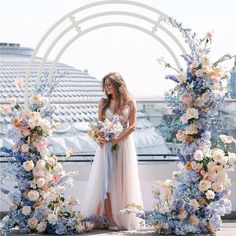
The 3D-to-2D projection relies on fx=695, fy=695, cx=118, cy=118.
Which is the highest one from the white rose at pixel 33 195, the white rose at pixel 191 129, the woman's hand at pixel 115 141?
the white rose at pixel 191 129

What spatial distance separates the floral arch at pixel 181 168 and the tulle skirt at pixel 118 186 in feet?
0.48

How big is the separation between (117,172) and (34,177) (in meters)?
0.69

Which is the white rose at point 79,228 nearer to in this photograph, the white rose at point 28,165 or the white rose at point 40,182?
the white rose at point 40,182

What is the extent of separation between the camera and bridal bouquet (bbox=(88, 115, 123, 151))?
218 inches

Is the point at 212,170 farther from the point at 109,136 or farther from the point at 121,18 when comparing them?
the point at 121,18

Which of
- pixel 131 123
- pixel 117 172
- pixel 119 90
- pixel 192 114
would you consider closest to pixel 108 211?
pixel 117 172

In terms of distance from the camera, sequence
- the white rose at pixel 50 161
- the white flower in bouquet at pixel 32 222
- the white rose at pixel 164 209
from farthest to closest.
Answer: the white rose at pixel 50 161 < the white flower in bouquet at pixel 32 222 < the white rose at pixel 164 209

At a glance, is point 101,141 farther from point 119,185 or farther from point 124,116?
point 119,185

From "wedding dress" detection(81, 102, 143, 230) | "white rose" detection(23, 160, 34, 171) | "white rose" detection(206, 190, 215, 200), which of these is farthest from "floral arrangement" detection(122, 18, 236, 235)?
"white rose" detection(23, 160, 34, 171)

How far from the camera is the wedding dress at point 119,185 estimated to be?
5.66 m

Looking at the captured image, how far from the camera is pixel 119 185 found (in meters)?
5.71

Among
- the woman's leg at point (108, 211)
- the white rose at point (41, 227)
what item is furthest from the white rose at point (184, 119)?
the white rose at point (41, 227)

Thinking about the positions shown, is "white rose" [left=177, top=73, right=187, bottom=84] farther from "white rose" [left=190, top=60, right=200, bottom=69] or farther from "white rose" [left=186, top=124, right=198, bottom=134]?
"white rose" [left=186, top=124, right=198, bottom=134]

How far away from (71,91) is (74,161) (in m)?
31.3
